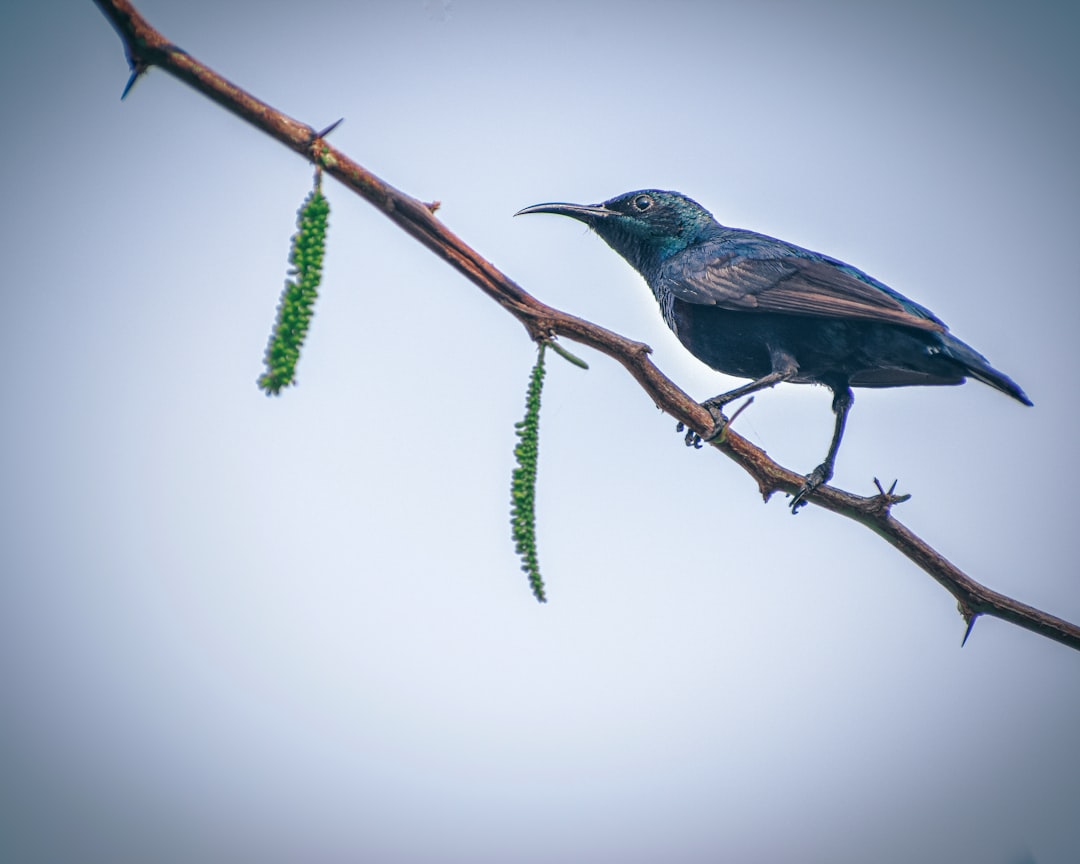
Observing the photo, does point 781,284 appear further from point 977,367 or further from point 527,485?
point 527,485

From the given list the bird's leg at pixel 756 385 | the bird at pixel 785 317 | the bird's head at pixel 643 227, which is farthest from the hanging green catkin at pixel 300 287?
the bird's head at pixel 643 227

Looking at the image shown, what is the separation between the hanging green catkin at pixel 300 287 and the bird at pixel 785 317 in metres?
1.93

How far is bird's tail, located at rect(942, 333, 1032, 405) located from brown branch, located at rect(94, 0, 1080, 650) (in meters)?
1.04

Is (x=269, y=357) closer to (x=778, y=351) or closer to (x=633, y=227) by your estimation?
(x=778, y=351)

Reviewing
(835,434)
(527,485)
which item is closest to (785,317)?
(835,434)

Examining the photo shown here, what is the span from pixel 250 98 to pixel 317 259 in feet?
1.33

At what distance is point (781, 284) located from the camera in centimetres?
440

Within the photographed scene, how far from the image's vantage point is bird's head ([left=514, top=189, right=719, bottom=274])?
5059 millimetres

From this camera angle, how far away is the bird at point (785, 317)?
13.4 ft

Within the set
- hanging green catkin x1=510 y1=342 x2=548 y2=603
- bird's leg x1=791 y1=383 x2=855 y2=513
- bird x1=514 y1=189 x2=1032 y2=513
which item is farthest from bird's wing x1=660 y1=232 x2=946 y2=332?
hanging green catkin x1=510 y1=342 x2=548 y2=603

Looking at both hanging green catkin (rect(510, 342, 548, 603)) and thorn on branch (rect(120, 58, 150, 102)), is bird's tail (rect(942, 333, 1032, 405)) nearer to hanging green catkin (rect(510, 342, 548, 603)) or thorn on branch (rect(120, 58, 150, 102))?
hanging green catkin (rect(510, 342, 548, 603))

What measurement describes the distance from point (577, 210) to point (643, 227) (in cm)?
41

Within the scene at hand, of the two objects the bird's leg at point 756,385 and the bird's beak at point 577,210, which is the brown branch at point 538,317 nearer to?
the bird's leg at point 756,385

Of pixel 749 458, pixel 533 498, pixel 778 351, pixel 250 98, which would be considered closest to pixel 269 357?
pixel 250 98
